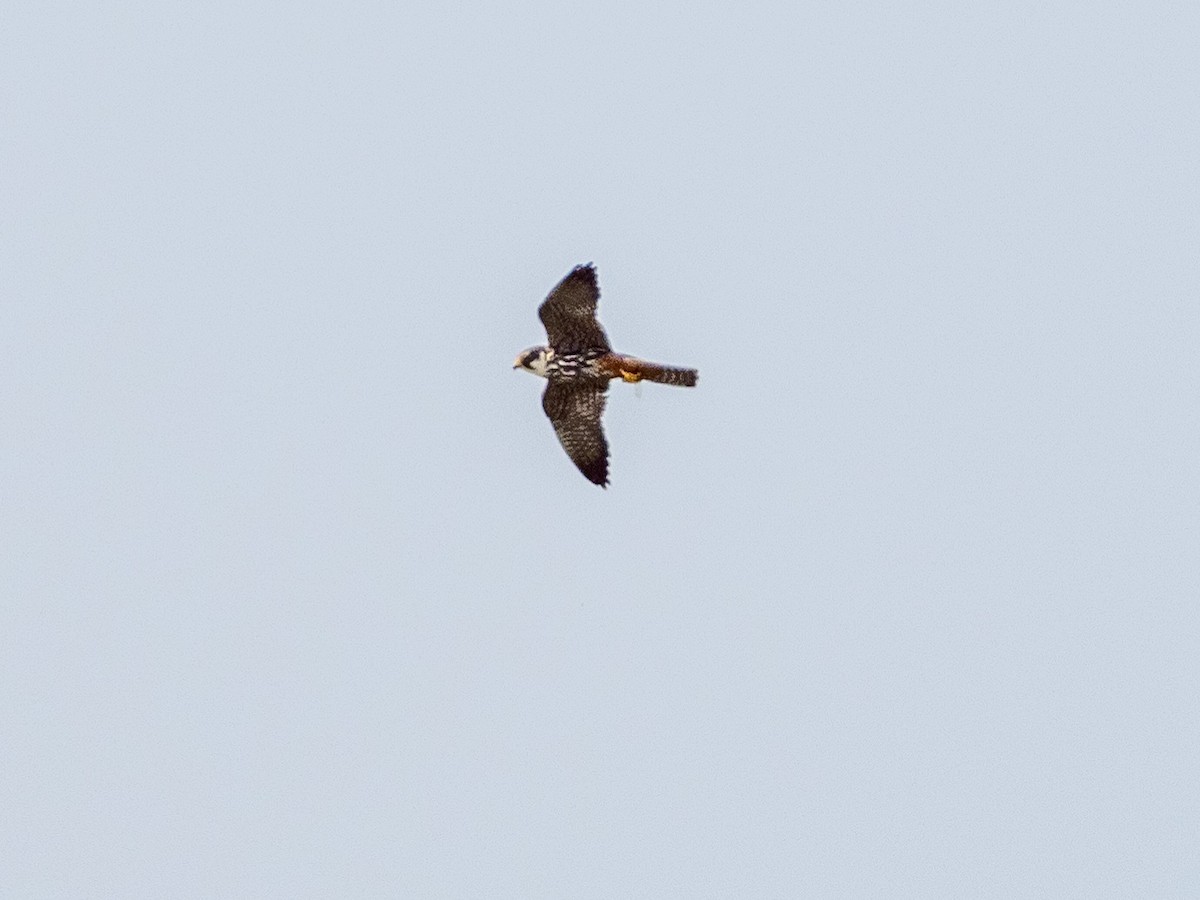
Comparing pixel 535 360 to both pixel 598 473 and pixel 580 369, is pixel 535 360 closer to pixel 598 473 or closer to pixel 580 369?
pixel 580 369

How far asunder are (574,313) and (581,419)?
4.27 ft

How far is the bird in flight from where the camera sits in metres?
23.5

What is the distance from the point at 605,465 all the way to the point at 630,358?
1243mm

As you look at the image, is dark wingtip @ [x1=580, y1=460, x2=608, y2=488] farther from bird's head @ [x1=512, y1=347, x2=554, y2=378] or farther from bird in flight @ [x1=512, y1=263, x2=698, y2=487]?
bird's head @ [x1=512, y1=347, x2=554, y2=378]

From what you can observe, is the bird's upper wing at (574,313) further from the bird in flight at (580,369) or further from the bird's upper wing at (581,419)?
the bird's upper wing at (581,419)

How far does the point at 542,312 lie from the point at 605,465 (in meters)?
1.76

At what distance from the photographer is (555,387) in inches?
956

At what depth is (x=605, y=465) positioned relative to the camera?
24391mm

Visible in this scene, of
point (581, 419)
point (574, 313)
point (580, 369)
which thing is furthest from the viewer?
point (581, 419)

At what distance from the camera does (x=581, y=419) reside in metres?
24.4

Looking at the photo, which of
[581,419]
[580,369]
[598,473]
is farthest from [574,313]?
[598,473]

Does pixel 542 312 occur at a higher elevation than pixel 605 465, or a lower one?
higher

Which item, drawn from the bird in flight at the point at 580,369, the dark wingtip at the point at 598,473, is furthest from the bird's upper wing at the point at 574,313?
the dark wingtip at the point at 598,473

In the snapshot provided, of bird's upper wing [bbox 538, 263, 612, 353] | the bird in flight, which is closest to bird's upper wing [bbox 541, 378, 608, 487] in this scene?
the bird in flight
